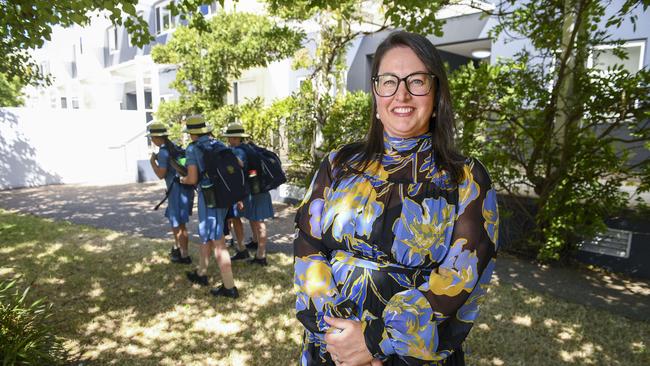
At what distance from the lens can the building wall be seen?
1323cm

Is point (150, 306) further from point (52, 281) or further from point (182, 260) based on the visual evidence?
point (52, 281)

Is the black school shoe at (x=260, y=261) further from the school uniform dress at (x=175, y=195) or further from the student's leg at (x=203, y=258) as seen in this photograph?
the school uniform dress at (x=175, y=195)

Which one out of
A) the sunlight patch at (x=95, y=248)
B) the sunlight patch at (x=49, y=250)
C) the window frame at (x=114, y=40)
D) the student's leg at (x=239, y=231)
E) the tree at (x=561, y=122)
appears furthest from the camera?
the window frame at (x=114, y=40)

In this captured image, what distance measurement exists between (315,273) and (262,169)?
4199 mm

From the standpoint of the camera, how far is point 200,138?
15.9ft

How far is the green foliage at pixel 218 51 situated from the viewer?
1177cm

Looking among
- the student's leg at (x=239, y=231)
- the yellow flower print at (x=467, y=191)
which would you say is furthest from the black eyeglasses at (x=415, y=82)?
the student's leg at (x=239, y=231)

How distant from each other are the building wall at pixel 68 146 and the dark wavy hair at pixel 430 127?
14.1m

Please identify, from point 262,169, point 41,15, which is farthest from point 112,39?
point 41,15

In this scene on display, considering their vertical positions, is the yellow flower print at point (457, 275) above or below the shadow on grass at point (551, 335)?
above

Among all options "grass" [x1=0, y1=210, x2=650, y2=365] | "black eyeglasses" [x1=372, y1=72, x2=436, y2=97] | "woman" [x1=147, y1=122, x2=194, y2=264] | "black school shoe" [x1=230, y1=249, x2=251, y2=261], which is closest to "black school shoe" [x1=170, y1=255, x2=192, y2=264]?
"grass" [x1=0, y1=210, x2=650, y2=365]

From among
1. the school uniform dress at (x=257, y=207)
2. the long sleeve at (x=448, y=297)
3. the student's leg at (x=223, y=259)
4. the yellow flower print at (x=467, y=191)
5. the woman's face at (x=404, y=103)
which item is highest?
the woman's face at (x=404, y=103)

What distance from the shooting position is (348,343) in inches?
64.4

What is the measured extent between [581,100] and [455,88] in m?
1.48
